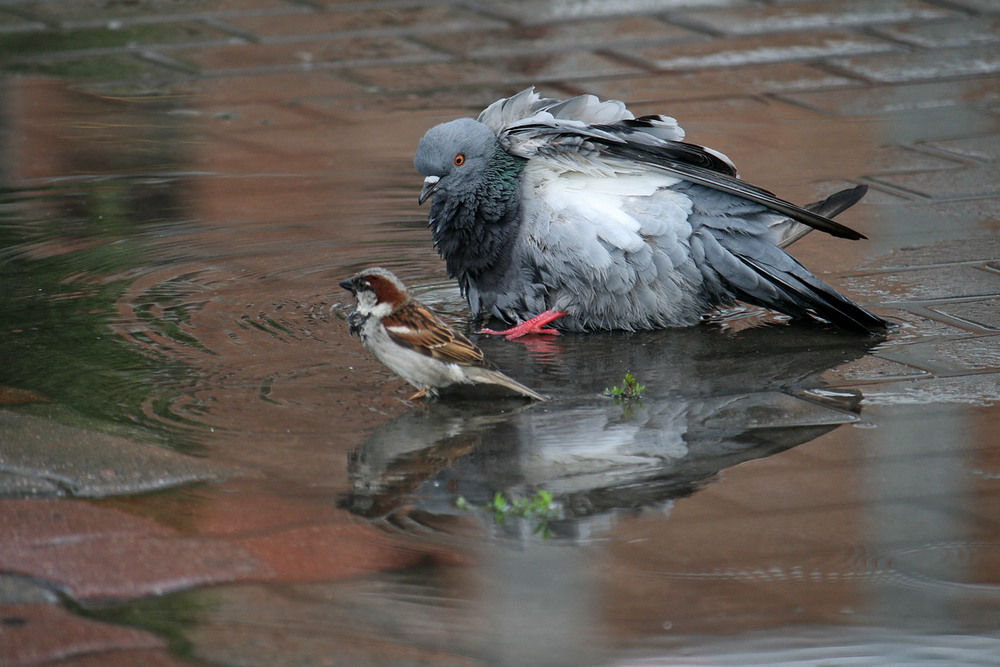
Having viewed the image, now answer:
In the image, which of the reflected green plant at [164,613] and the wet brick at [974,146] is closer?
the reflected green plant at [164,613]

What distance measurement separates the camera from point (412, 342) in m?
4.88

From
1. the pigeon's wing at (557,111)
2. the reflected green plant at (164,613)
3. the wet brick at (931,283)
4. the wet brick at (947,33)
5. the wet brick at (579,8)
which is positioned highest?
the wet brick at (579,8)

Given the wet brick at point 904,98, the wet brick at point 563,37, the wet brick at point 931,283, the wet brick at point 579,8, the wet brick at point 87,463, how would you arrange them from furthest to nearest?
the wet brick at point 579,8
the wet brick at point 563,37
the wet brick at point 904,98
the wet brick at point 931,283
the wet brick at point 87,463

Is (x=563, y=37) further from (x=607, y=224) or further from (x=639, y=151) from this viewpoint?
(x=607, y=224)

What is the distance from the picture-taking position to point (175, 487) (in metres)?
4.14

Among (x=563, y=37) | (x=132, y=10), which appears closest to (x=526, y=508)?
(x=563, y=37)

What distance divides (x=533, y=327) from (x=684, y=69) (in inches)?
194

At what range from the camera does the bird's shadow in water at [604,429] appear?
13.6ft

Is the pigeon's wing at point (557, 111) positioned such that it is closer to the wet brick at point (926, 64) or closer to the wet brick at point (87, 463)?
the wet brick at point (87, 463)

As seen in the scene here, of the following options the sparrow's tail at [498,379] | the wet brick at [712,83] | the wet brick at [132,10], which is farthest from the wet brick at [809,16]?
the sparrow's tail at [498,379]

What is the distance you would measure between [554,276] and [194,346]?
4.88 ft

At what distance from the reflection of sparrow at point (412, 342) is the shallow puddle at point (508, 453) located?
113 mm

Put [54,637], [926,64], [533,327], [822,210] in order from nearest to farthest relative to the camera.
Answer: [54,637]
[533,327]
[822,210]
[926,64]

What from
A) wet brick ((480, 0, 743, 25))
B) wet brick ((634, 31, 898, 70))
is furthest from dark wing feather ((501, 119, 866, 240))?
wet brick ((480, 0, 743, 25))
